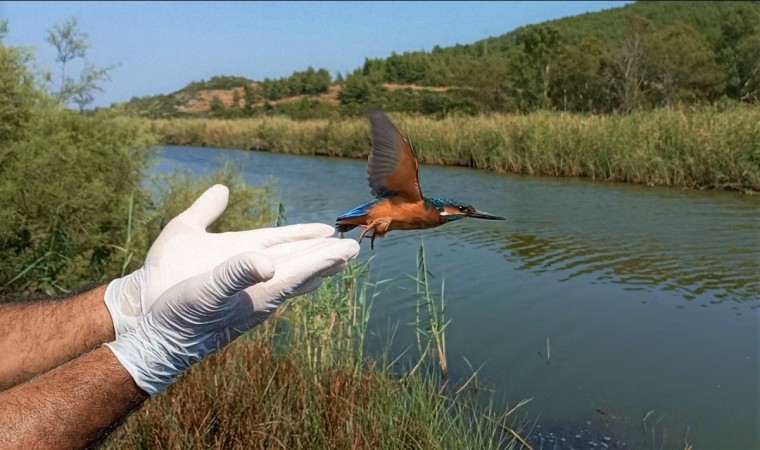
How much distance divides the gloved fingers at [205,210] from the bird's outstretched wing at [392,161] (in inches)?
24.7

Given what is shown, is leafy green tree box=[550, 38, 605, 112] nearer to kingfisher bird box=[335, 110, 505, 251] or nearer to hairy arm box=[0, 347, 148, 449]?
kingfisher bird box=[335, 110, 505, 251]

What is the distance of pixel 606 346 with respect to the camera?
525cm

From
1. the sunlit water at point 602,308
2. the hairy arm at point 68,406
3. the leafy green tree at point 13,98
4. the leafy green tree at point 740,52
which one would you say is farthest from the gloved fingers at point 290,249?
the leafy green tree at point 740,52

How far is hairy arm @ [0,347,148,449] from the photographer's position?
1484 mm

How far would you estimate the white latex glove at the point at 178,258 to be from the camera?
199 centimetres

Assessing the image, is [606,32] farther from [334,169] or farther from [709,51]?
[334,169]

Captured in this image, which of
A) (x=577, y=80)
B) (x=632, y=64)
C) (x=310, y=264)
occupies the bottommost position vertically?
(x=310, y=264)

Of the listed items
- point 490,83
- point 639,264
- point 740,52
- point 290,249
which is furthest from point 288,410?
point 740,52

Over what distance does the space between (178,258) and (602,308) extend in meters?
4.88

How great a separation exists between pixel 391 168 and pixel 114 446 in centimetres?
188

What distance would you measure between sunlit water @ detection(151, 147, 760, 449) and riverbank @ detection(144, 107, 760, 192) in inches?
48.1

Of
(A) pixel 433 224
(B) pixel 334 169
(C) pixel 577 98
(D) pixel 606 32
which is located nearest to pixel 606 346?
(A) pixel 433 224

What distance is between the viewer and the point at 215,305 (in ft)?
5.53

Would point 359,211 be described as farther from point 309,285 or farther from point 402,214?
point 309,285
